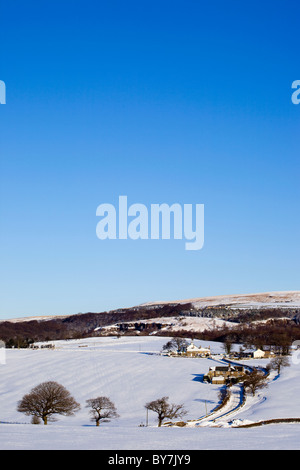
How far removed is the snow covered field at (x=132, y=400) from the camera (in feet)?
54.9

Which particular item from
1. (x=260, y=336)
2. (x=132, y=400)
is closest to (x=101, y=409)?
(x=132, y=400)

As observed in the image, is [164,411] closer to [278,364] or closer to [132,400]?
[132,400]

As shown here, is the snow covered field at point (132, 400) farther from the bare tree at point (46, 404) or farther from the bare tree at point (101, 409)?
the bare tree at point (46, 404)

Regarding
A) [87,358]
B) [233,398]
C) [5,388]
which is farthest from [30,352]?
Answer: [233,398]

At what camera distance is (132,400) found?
56906 mm

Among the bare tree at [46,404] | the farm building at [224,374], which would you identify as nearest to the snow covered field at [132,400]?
the bare tree at [46,404]

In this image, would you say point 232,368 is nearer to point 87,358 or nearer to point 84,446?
point 87,358

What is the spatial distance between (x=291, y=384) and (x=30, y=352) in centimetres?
5920

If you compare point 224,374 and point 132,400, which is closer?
point 132,400

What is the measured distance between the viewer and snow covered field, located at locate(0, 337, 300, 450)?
1672cm

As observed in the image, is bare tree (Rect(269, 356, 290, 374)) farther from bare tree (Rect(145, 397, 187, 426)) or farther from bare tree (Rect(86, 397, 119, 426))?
bare tree (Rect(86, 397, 119, 426))
